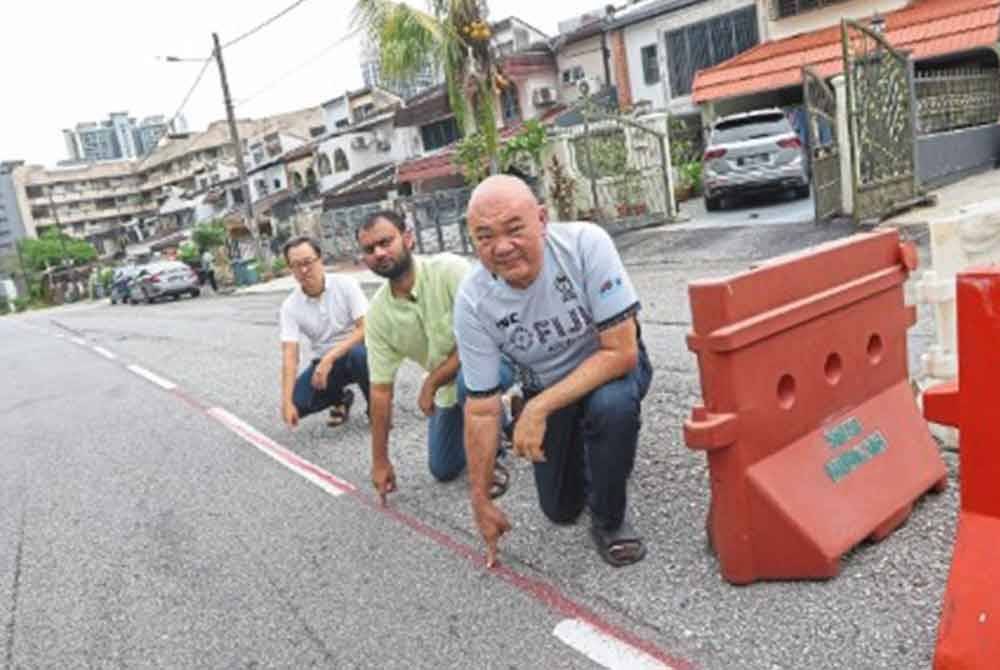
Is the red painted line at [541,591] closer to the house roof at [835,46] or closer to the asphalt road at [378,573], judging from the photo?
the asphalt road at [378,573]

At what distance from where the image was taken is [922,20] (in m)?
17.1

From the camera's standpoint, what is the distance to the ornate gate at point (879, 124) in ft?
31.1

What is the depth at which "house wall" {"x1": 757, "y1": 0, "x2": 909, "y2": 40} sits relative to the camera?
18469 millimetres

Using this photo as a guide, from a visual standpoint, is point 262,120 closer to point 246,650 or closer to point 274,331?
point 274,331

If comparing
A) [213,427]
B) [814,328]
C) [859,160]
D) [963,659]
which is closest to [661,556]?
[814,328]

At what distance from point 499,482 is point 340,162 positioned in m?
38.0

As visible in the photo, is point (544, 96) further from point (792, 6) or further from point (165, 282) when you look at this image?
point (165, 282)

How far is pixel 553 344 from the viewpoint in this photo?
295cm

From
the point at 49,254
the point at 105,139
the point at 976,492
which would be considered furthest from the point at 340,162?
the point at 105,139

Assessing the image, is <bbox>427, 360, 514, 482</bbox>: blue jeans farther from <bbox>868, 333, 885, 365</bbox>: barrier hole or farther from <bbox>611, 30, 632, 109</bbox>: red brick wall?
<bbox>611, 30, 632, 109</bbox>: red brick wall

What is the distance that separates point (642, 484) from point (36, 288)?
219 feet

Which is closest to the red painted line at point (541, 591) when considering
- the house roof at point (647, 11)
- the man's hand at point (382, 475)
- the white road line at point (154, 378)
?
the man's hand at point (382, 475)

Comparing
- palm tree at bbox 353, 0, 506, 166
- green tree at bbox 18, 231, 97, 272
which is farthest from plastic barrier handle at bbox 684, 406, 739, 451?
green tree at bbox 18, 231, 97, 272

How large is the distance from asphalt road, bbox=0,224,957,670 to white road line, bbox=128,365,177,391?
7.33 ft
